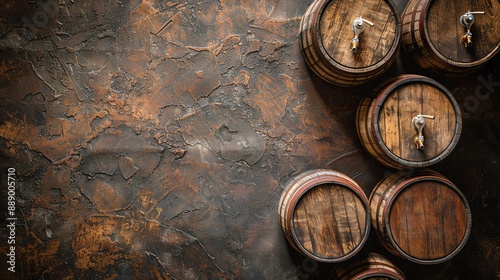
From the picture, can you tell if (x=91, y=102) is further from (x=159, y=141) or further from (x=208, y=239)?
(x=208, y=239)

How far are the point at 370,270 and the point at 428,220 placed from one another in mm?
569

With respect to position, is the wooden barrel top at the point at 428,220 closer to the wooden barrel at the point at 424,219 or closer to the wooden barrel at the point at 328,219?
the wooden barrel at the point at 424,219

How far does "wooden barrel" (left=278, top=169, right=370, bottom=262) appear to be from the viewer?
Result: 258 cm

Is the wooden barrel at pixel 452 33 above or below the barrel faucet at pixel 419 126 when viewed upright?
above

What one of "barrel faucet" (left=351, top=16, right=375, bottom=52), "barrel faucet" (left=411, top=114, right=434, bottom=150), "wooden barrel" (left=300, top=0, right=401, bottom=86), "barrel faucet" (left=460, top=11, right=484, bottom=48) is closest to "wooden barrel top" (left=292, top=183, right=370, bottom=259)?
"barrel faucet" (left=411, top=114, right=434, bottom=150)

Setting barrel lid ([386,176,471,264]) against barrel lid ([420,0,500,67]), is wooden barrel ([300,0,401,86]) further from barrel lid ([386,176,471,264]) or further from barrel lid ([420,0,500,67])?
barrel lid ([386,176,471,264])

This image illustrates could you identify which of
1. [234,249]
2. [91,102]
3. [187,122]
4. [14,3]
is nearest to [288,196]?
[234,249]

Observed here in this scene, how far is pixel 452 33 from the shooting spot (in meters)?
2.64

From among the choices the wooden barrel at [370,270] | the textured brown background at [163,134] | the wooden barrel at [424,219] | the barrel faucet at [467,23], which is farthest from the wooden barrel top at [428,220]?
the barrel faucet at [467,23]

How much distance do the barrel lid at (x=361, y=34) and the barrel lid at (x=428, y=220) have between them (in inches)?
37.8

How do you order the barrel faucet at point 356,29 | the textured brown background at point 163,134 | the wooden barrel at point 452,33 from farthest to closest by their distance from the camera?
1. the textured brown background at point 163,134
2. the wooden barrel at point 452,33
3. the barrel faucet at point 356,29

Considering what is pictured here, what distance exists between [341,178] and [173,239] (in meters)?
1.48

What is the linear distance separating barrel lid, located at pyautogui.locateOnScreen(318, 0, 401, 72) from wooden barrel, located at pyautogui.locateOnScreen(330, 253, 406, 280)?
1488 millimetres

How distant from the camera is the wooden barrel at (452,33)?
2.61 m
